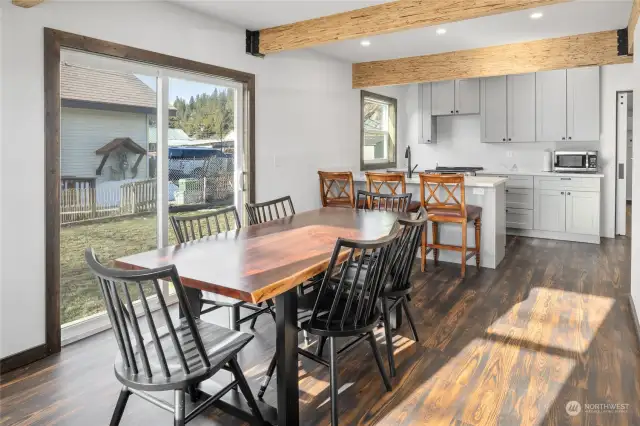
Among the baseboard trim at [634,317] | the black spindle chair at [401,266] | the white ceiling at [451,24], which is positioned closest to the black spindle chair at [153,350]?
the black spindle chair at [401,266]

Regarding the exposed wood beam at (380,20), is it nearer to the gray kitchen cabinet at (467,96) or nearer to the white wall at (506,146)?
the white wall at (506,146)

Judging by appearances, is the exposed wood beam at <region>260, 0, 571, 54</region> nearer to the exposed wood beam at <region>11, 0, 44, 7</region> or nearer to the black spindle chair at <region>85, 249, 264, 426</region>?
the exposed wood beam at <region>11, 0, 44, 7</region>

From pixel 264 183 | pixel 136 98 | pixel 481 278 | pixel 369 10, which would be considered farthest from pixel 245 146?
pixel 481 278

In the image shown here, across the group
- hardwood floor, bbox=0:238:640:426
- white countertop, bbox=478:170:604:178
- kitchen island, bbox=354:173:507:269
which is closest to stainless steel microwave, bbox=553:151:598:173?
white countertop, bbox=478:170:604:178

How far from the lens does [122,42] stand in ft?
10.4

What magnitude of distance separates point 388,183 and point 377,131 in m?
2.06

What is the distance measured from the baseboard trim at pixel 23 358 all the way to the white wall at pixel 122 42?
0.03 m

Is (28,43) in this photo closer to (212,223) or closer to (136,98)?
(136,98)

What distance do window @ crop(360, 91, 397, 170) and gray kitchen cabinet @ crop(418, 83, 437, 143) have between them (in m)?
0.46

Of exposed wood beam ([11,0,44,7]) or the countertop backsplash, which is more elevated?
exposed wood beam ([11,0,44,7])

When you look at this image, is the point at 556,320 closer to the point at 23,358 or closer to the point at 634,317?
the point at 634,317

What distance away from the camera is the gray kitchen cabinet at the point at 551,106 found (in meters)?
6.14

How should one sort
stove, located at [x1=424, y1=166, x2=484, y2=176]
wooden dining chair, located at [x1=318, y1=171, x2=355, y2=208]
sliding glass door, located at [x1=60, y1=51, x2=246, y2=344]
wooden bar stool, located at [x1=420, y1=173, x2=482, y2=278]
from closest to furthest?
sliding glass door, located at [x1=60, y1=51, x2=246, y2=344] < wooden bar stool, located at [x1=420, y1=173, x2=482, y2=278] < wooden dining chair, located at [x1=318, y1=171, x2=355, y2=208] < stove, located at [x1=424, y1=166, x2=484, y2=176]

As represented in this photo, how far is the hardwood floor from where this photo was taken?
2.08 metres
